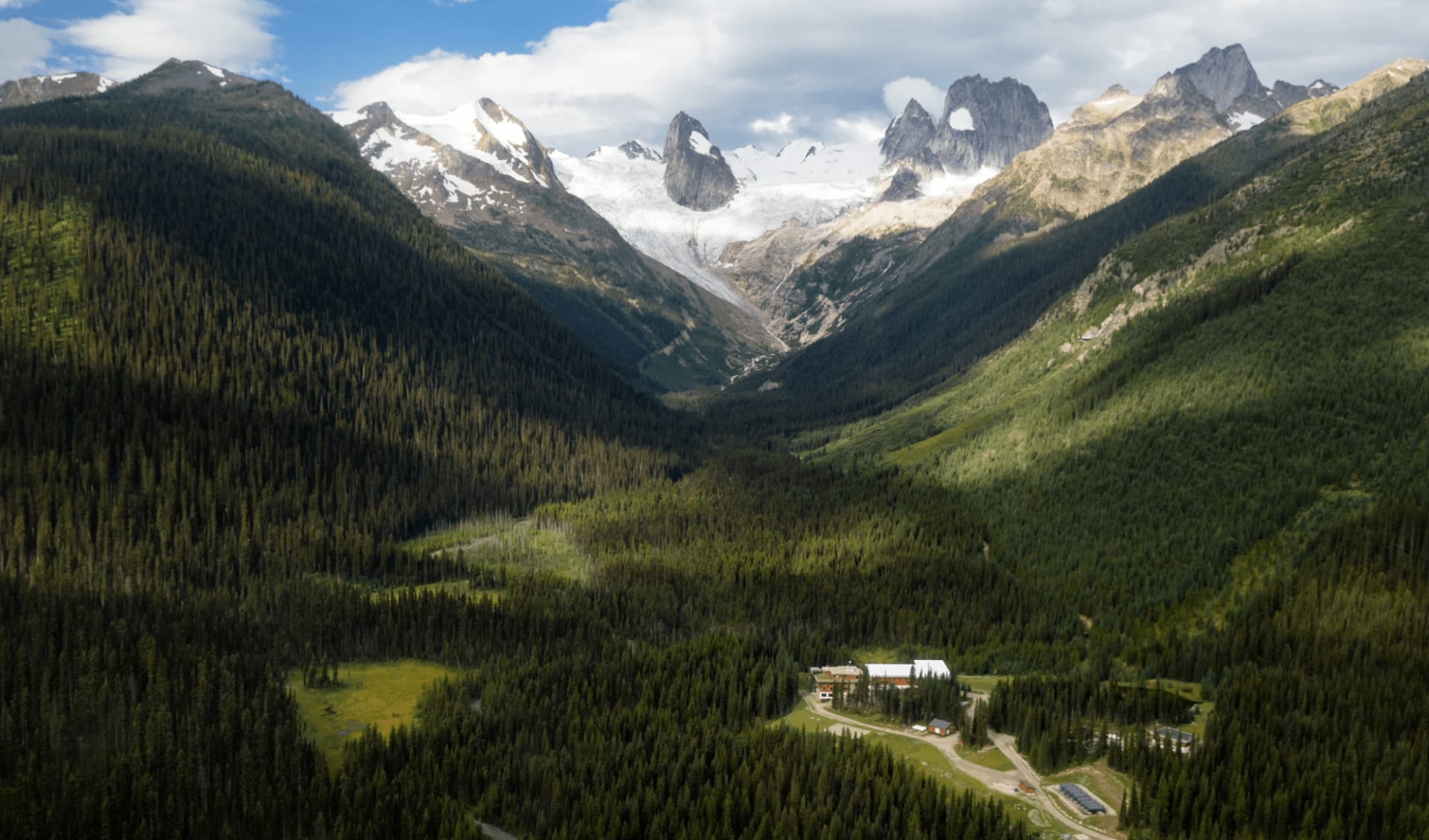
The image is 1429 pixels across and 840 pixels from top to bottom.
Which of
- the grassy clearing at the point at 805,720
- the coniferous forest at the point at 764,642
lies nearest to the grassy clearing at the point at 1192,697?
the coniferous forest at the point at 764,642

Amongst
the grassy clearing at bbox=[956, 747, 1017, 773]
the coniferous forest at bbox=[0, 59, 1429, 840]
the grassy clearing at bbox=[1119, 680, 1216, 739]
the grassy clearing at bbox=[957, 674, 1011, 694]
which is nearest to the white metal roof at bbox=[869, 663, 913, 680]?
the coniferous forest at bbox=[0, 59, 1429, 840]

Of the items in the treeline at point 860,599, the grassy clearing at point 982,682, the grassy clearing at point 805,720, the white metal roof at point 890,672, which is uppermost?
the treeline at point 860,599

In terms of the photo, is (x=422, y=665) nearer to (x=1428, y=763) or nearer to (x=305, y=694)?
(x=305, y=694)

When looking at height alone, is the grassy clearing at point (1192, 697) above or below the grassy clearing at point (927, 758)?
above

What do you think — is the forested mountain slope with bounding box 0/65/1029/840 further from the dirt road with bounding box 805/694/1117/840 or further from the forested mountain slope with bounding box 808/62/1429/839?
the forested mountain slope with bounding box 808/62/1429/839

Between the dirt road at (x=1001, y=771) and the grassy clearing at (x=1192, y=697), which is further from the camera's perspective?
the grassy clearing at (x=1192, y=697)

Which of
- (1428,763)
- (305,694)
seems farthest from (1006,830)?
(305,694)

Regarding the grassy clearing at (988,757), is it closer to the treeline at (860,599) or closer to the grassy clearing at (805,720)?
the grassy clearing at (805,720)
